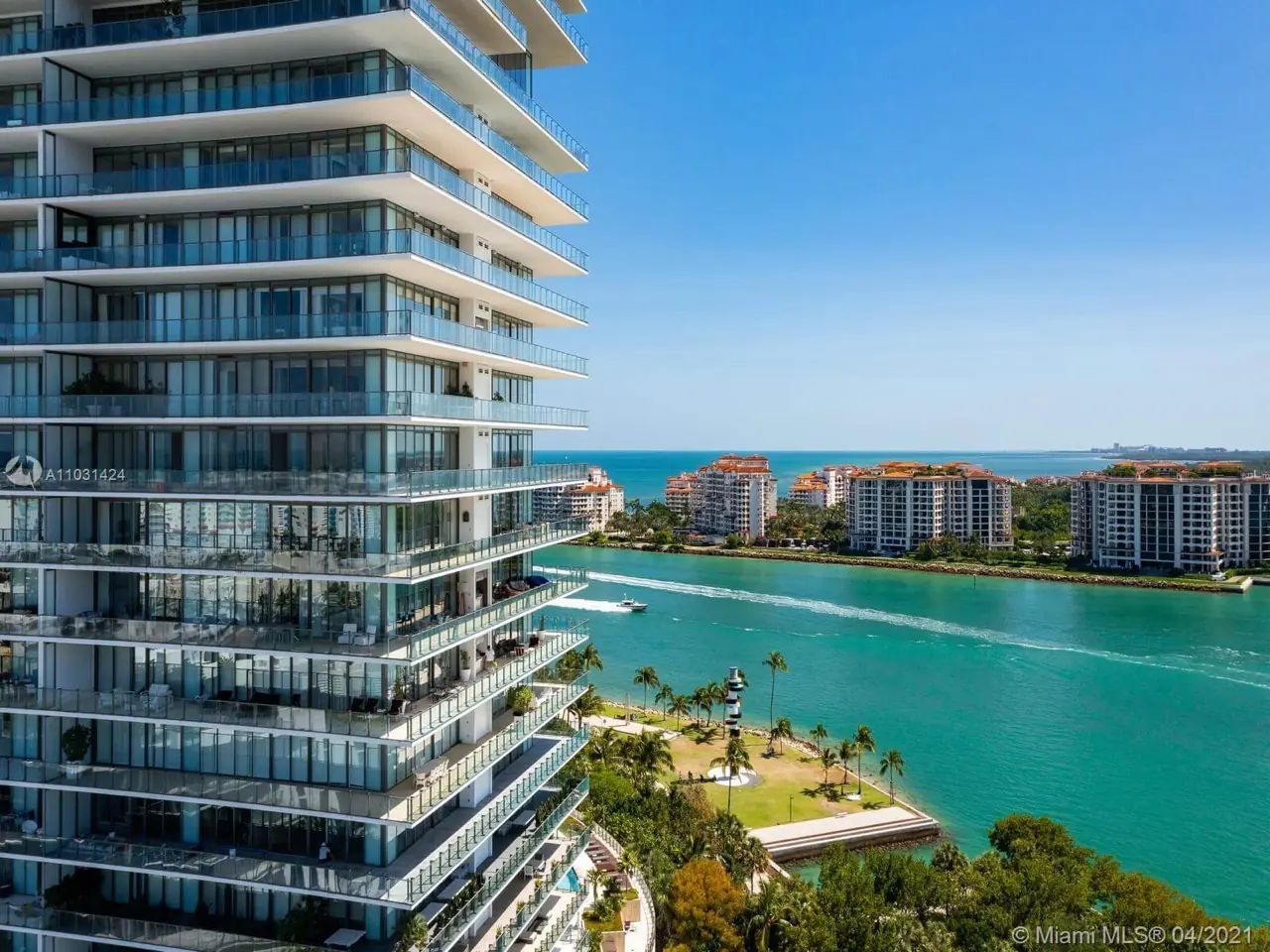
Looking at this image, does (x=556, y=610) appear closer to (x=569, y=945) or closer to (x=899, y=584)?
(x=899, y=584)

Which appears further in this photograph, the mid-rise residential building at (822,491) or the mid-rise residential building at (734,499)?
the mid-rise residential building at (822,491)

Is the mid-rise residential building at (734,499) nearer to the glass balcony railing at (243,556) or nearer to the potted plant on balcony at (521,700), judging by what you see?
the potted plant on balcony at (521,700)

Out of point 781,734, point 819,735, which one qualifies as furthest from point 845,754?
point 781,734

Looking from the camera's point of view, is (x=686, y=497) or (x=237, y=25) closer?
(x=237, y=25)

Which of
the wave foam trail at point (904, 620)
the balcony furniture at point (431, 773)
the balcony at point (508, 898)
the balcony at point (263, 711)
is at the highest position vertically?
the balcony at point (263, 711)

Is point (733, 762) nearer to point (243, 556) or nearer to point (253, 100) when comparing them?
point (243, 556)

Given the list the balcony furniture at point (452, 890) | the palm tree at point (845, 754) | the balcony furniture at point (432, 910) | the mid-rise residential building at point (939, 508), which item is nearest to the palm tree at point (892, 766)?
the palm tree at point (845, 754)

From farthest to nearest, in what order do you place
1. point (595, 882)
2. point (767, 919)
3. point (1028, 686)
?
point (1028, 686) → point (595, 882) → point (767, 919)
